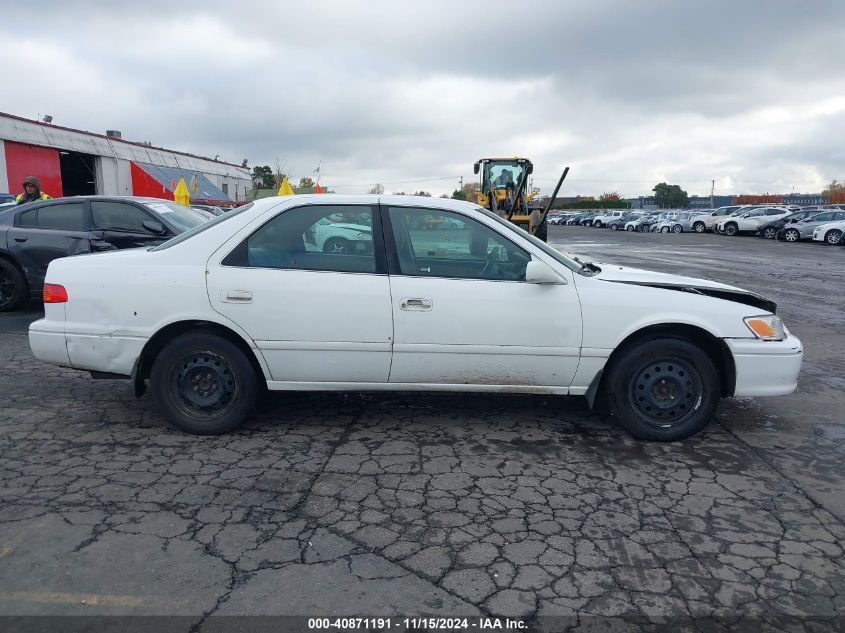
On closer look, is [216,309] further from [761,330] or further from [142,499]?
[761,330]

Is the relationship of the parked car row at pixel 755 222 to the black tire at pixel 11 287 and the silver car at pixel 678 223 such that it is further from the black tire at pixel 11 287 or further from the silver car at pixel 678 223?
the black tire at pixel 11 287

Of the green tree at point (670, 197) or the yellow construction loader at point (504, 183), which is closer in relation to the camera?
the yellow construction loader at point (504, 183)

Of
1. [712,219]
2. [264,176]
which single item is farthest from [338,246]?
[264,176]

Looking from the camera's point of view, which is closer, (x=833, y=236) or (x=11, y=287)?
(x=11, y=287)

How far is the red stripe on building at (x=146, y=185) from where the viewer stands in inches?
1373

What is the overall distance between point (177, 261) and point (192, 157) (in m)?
42.9

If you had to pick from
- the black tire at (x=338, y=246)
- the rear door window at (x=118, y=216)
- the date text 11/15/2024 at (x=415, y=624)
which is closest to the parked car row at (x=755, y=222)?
the rear door window at (x=118, y=216)

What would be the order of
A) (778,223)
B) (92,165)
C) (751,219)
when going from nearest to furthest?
(92,165), (778,223), (751,219)

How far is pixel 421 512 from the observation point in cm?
328

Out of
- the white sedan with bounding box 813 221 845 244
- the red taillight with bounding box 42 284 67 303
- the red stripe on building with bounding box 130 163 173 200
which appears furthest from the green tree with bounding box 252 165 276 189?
the red taillight with bounding box 42 284 67 303

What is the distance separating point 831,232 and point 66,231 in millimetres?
28948

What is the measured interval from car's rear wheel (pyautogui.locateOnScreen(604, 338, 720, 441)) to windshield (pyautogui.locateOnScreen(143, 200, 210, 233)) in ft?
19.9

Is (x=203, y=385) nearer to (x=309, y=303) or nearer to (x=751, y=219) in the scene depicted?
(x=309, y=303)

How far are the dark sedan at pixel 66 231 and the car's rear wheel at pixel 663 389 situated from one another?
20.3 ft
